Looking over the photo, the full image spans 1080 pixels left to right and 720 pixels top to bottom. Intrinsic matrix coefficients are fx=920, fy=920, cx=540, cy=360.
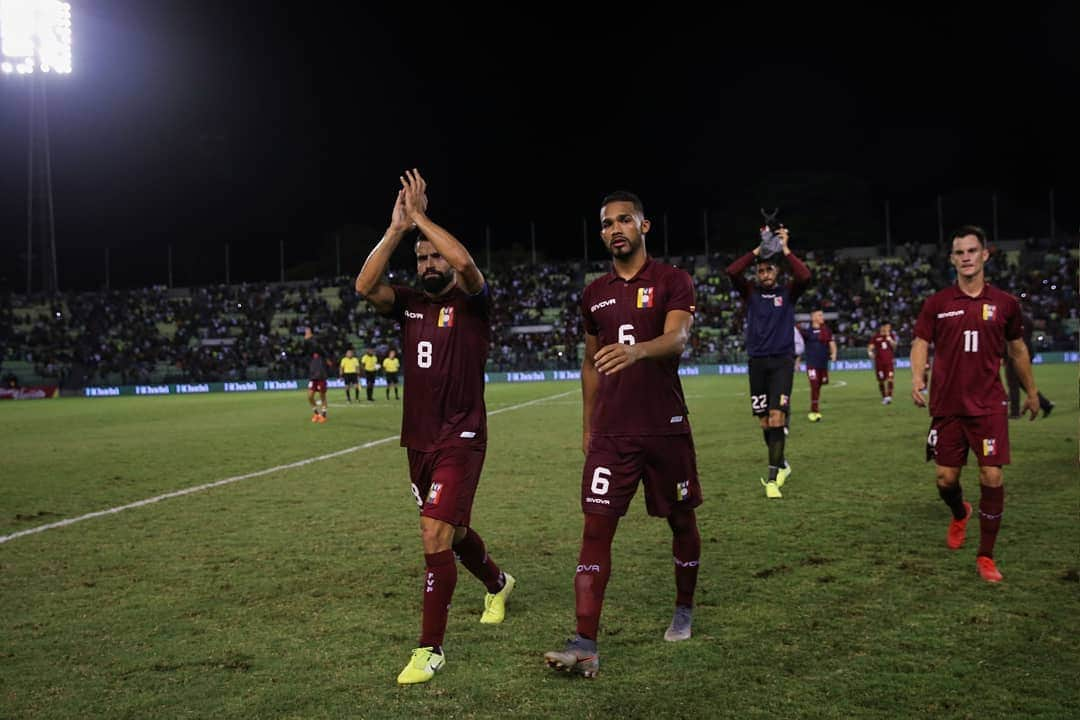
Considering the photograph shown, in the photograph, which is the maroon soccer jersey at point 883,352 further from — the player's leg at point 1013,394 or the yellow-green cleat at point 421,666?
the yellow-green cleat at point 421,666

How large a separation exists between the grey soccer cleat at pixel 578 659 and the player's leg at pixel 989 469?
3197mm

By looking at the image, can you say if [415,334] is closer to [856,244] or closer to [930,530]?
[930,530]

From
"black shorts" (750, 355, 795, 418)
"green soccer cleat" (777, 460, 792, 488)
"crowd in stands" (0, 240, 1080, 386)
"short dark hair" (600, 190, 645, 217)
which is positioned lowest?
"green soccer cleat" (777, 460, 792, 488)

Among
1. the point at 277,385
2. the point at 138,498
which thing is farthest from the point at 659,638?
the point at 277,385

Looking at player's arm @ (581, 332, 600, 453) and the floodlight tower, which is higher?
the floodlight tower

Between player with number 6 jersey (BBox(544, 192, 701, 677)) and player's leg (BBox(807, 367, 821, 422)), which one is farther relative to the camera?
player's leg (BBox(807, 367, 821, 422))

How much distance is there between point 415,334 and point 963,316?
3926 mm

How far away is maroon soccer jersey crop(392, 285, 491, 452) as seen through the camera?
5.17 meters

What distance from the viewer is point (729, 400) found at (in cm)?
2520

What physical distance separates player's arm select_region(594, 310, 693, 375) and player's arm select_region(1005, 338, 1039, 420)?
122 inches

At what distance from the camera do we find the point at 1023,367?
6605 mm

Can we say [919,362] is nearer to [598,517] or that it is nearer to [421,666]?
[598,517]

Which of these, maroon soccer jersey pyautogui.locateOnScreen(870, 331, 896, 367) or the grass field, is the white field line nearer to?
the grass field

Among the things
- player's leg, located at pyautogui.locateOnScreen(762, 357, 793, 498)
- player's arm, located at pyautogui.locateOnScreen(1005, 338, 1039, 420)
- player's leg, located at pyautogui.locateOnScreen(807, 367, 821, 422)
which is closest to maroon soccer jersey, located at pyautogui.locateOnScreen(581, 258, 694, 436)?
player's arm, located at pyautogui.locateOnScreen(1005, 338, 1039, 420)
